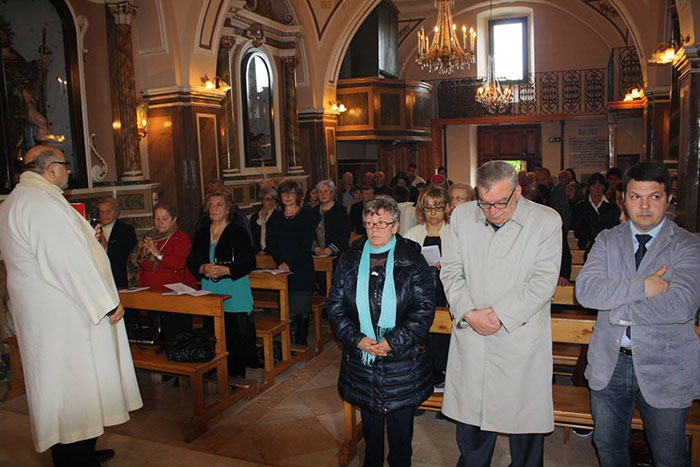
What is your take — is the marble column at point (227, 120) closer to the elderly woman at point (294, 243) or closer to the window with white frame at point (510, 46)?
the elderly woman at point (294, 243)

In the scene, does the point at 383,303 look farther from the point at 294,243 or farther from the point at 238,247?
the point at 294,243

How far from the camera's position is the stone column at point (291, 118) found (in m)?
11.9

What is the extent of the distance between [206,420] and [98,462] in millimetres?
801

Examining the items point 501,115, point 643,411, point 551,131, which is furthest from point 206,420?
point 551,131

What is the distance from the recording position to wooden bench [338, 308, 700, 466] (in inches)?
125

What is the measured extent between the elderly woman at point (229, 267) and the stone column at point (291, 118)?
733 cm

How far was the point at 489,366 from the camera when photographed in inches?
110

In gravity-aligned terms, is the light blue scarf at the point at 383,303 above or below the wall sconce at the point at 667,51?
below

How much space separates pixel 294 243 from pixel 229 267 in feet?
3.07

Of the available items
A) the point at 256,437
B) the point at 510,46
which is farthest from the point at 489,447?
the point at 510,46

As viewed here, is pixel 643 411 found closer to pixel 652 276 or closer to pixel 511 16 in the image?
pixel 652 276

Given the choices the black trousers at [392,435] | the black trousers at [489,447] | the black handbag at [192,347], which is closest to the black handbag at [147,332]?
the black handbag at [192,347]

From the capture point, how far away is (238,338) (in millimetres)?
4762

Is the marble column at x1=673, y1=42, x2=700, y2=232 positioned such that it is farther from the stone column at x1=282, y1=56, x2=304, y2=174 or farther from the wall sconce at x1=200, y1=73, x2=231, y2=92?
the stone column at x1=282, y1=56, x2=304, y2=174
